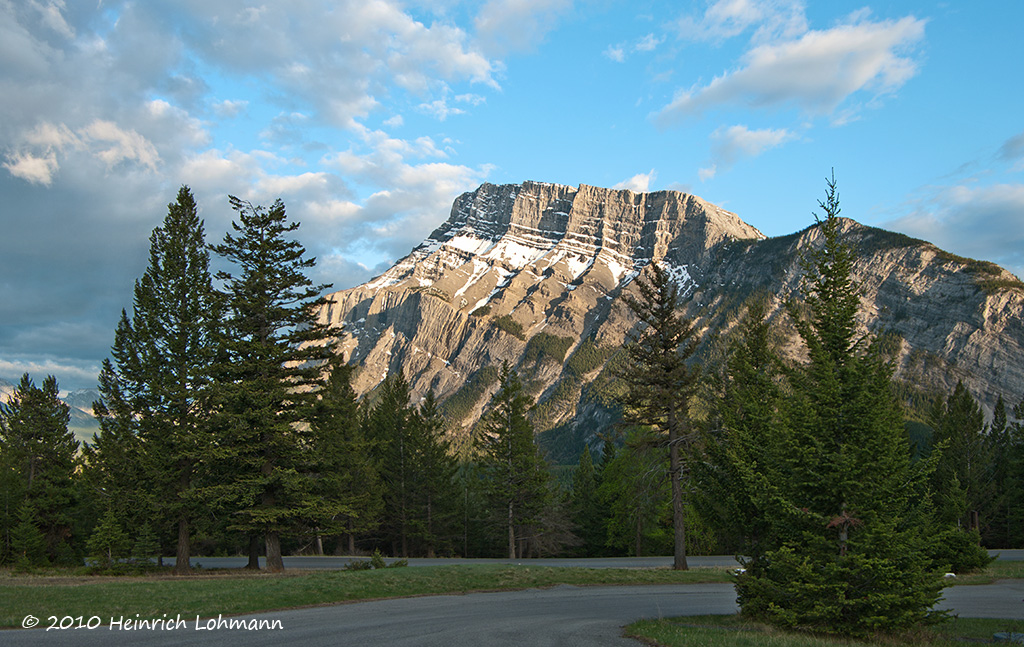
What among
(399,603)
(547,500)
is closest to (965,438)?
(547,500)

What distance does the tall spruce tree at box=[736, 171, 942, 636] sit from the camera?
11961mm

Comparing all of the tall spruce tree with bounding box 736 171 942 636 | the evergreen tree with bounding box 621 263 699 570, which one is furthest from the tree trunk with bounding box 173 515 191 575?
the tall spruce tree with bounding box 736 171 942 636

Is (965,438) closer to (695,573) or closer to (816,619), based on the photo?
(695,573)

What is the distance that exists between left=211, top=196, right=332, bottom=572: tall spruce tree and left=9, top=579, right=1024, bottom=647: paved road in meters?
10.4

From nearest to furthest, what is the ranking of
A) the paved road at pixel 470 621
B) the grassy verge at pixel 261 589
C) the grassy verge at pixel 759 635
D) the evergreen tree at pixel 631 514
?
the grassy verge at pixel 759 635
the paved road at pixel 470 621
the grassy verge at pixel 261 589
the evergreen tree at pixel 631 514

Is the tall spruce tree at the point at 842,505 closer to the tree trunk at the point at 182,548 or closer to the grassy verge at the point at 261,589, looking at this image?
the grassy verge at the point at 261,589

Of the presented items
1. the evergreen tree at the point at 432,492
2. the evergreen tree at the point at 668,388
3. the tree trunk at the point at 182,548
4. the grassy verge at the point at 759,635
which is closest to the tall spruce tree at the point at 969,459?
the evergreen tree at the point at 668,388

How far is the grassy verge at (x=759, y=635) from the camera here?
436 inches

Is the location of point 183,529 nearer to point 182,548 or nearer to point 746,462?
point 182,548

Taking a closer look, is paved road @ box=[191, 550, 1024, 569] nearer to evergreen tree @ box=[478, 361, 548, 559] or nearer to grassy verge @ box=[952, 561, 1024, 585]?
grassy verge @ box=[952, 561, 1024, 585]

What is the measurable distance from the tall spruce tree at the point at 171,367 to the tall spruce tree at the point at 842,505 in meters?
22.9

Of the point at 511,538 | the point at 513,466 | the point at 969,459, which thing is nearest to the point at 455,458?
the point at 513,466

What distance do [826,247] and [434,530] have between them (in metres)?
45.6

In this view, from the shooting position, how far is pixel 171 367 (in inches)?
A: 1124
